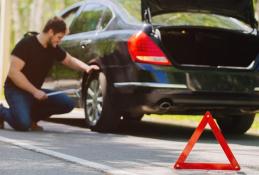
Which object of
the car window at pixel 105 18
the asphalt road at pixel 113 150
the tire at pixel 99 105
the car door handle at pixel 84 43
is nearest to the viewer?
the asphalt road at pixel 113 150

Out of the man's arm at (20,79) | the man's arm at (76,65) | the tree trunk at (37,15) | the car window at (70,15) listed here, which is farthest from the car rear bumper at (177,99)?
the tree trunk at (37,15)

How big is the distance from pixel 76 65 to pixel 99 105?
57cm

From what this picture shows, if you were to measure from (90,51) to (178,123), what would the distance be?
8.62ft

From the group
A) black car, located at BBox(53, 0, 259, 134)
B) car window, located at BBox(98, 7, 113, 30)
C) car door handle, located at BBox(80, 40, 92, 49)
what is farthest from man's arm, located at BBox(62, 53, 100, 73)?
car window, located at BBox(98, 7, 113, 30)

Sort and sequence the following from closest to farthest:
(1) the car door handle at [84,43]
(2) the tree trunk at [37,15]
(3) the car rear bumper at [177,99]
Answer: (3) the car rear bumper at [177,99] → (1) the car door handle at [84,43] → (2) the tree trunk at [37,15]

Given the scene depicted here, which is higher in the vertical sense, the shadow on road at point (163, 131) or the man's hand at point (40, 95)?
the man's hand at point (40, 95)

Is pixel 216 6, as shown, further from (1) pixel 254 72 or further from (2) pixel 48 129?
(2) pixel 48 129

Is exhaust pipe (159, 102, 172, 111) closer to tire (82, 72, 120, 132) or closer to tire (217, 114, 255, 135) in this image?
tire (82, 72, 120, 132)

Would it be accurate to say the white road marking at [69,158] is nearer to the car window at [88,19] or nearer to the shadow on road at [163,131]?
the shadow on road at [163,131]

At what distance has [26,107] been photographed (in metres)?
9.91

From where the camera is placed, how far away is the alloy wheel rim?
32.6 ft

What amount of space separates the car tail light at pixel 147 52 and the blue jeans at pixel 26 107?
4.02 ft

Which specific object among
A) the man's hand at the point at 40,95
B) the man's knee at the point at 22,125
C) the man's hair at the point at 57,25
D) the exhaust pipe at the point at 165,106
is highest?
the man's hair at the point at 57,25

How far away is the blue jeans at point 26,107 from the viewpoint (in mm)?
9844
